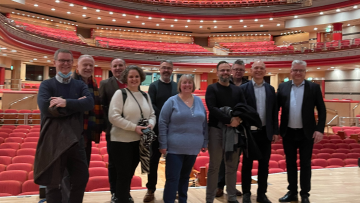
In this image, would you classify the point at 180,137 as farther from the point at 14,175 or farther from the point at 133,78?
the point at 14,175

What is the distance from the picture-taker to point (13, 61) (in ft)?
52.5

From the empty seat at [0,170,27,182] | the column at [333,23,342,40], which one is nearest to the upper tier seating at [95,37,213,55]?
the column at [333,23,342,40]

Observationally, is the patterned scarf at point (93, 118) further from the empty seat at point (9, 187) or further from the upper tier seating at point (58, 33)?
the upper tier seating at point (58, 33)

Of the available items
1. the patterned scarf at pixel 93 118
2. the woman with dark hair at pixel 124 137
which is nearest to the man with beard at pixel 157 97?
the woman with dark hair at pixel 124 137

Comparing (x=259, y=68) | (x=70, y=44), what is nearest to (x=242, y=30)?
(x=70, y=44)

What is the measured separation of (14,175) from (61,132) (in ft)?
6.93

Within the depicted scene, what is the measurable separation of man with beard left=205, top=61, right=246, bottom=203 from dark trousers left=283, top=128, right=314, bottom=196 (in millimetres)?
652

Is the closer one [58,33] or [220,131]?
[220,131]

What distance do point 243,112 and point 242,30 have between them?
19742 millimetres

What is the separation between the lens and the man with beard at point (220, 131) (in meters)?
2.64

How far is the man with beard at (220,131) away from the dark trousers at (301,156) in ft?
2.14

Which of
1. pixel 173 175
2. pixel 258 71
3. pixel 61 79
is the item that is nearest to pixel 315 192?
pixel 258 71

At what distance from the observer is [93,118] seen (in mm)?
2582

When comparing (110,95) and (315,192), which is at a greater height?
(110,95)
